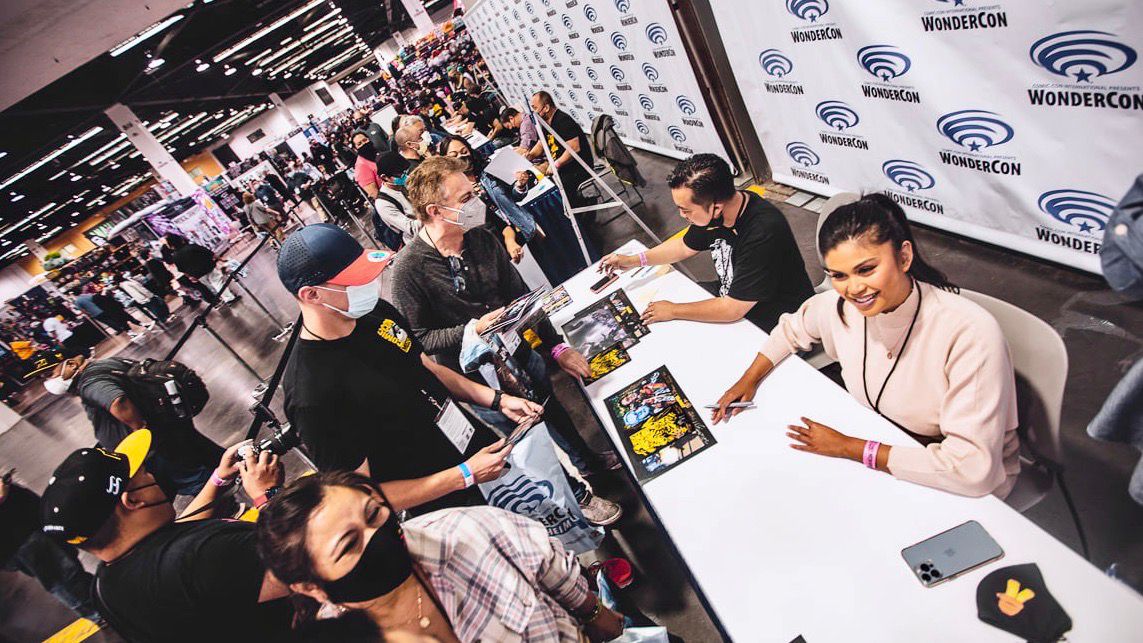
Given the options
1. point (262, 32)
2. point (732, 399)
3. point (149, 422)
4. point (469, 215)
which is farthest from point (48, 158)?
point (732, 399)

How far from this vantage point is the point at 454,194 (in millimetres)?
2420

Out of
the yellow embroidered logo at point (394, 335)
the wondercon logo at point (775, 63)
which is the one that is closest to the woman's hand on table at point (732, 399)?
the yellow embroidered logo at point (394, 335)

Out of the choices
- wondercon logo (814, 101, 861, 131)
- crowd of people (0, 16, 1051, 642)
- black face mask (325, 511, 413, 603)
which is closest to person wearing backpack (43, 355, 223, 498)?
crowd of people (0, 16, 1051, 642)

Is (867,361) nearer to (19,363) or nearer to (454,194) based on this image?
(454,194)

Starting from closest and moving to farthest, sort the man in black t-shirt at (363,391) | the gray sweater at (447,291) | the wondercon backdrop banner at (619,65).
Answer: the man in black t-shirt at (363,391) < the gray sweater at (447,291) < the wondercon backdrop banner at (619,65)

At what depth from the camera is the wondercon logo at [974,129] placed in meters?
2.46

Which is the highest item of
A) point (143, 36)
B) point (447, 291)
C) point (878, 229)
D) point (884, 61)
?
point (143, 36)

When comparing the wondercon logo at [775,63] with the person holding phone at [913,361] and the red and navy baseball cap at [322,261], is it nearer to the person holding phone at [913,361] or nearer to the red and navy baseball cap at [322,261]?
the person holding phone at [913,361]

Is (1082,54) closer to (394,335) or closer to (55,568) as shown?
(394,335)

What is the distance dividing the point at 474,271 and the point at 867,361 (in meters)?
1.84

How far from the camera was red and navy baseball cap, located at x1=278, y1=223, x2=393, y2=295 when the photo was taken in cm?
165

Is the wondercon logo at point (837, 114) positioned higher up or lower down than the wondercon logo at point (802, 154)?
higher up

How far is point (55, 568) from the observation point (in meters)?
3.01

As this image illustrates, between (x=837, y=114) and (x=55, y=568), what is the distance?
19.9ft
